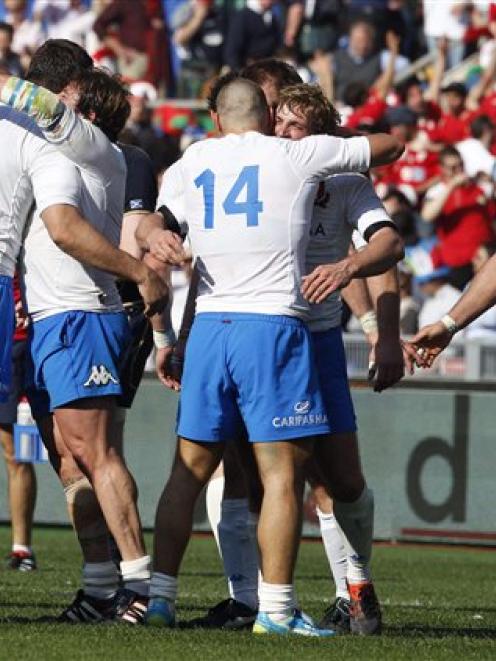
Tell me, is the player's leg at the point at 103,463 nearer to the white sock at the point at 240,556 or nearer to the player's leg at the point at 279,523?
the white sock at the point at 240,556

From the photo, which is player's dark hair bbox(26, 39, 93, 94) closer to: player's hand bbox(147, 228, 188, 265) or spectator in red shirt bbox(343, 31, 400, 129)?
player's hand bbox(147, 228, 188, 265)

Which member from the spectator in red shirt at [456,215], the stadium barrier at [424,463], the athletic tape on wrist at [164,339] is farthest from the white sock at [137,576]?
the spectator in red shirt at [456,215]

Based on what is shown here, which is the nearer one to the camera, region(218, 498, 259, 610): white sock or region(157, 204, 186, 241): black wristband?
region(157, 204, 186, 241): black wristband

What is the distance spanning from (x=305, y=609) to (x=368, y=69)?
1353 centimetres

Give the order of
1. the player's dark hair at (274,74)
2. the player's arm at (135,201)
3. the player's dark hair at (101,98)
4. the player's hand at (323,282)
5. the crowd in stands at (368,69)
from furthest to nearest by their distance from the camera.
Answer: the crowd in stands at (368,69) → the player's arm at (135,201) → the player's dark hair at (274,74) → the player's dark hair at (101,98) → the player's hand at (323,282)

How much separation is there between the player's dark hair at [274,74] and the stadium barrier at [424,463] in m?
6.19

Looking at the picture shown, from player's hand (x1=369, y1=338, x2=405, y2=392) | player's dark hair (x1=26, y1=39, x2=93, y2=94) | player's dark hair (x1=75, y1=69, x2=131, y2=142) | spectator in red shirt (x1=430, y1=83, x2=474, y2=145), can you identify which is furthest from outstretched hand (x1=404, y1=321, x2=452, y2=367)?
spectator in red shirt (x1=430, y1=83, x2=474, y2=145)

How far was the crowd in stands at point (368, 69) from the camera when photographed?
703 inches

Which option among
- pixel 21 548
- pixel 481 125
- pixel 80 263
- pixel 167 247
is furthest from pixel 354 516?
pixel 481 125

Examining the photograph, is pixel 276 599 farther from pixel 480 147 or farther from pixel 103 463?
pixel 480 147

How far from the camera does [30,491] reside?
448 inches

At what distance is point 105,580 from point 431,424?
22.1 ft

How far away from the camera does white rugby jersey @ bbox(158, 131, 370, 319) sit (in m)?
7.12

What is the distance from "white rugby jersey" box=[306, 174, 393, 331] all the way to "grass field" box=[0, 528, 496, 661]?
142 cm
